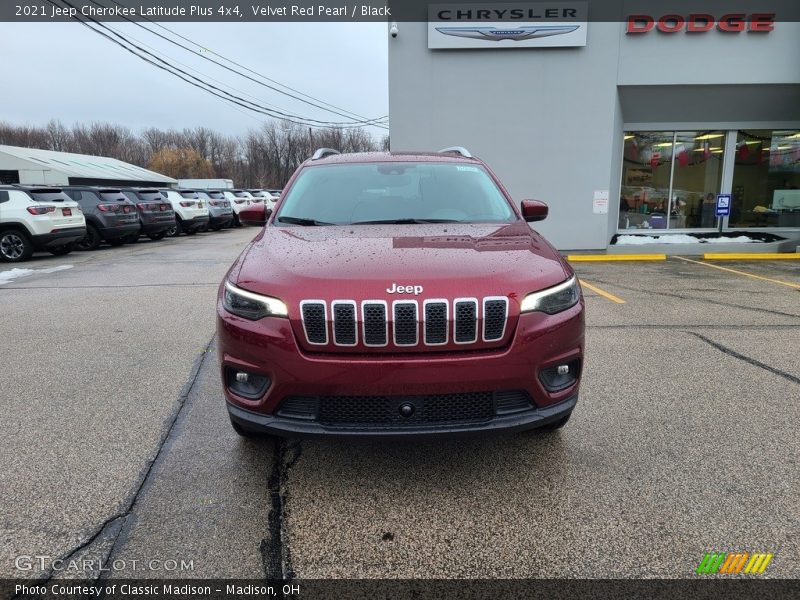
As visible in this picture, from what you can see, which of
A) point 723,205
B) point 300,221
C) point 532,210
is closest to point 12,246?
point 300,221

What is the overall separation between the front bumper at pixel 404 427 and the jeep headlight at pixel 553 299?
0.50 m

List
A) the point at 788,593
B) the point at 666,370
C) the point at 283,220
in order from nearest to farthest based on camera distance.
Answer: the point at 788,593
the point at 283,220
the point at 666,370

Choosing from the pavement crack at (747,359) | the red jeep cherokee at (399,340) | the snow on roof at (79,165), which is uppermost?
the snow on roof at (79,165)

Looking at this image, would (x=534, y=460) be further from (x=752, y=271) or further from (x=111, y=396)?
(x=752, y=271)

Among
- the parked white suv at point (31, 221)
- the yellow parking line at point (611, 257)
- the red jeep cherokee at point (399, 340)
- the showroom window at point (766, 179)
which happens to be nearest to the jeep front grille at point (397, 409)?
the red jeep cherokee at point (399, 340)

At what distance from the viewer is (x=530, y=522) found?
262 cm

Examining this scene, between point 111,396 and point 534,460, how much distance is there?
3206 millimetres

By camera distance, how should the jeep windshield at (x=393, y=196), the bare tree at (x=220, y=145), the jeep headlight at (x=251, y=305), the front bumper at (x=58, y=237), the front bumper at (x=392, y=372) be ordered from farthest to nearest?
the bare tree at (x=220, y=145) < the front bumper at (x=58, y=237) < the jeep windshield at (x=393, y=196) < the jeep headlight at (x=251, y=305) < the front bumper at (x=392, y=372)

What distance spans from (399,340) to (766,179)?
15.6m

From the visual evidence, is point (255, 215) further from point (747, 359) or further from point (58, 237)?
point (58, 237)

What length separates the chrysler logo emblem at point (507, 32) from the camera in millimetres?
12062

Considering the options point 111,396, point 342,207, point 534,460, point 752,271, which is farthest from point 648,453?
point 752,271

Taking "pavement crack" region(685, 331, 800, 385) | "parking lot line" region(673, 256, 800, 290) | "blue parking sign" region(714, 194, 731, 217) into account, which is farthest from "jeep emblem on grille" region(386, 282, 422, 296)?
"blue parking sign" region(714, 194, 731, 217)

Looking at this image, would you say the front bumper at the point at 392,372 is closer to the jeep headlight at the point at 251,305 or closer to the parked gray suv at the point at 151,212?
the jeep headlight at the point at 251,305
